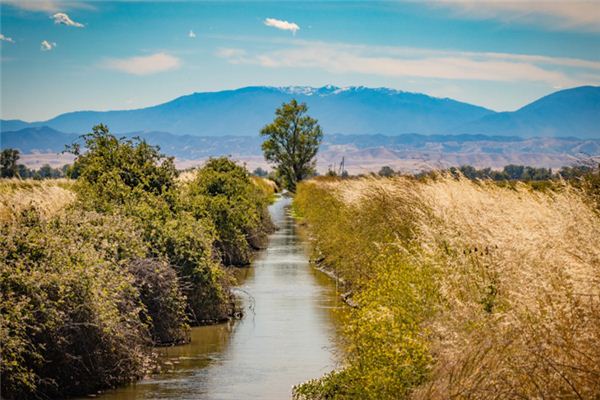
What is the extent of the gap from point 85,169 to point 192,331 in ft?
19.2

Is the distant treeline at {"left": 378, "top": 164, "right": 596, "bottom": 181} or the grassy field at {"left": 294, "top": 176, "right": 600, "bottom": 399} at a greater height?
the distant treeline at {"left": 378, "top": 164, "right": 596, "bottom": 181}

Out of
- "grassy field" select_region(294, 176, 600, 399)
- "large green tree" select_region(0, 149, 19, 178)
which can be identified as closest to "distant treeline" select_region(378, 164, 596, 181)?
"grassy field" select_region(294, 176, 600, 399)

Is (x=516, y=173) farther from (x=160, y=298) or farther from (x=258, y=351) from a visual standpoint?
(x=160, y=298)

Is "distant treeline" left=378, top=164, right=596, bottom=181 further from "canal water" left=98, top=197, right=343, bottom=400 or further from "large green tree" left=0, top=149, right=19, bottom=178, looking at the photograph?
"large green tree" left=0, top=149, right=19, bottom=178

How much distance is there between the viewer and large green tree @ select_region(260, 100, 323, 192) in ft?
334

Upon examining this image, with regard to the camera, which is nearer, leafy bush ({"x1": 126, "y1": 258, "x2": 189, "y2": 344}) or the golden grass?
leafy bush ({"x1": 126, "y1": 258, "x2": 189, "y2": 344})

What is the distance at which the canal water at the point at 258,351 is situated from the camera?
13.9 metres

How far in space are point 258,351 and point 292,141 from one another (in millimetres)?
85844

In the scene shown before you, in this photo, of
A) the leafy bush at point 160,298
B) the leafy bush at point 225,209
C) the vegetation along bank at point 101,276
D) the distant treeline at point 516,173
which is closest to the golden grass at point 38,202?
the vegetation along bank at point 101,276

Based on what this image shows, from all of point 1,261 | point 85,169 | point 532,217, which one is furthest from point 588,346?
point 85,169

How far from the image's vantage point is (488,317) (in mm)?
10289

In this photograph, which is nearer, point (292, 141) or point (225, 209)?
point (225, 209)

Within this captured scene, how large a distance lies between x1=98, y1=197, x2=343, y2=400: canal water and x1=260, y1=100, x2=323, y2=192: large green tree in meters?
75.9

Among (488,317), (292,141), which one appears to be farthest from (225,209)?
(292,141)
